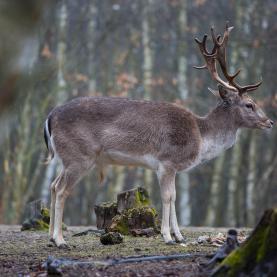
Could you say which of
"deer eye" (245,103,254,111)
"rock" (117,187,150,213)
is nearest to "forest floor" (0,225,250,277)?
"rock" (117,187,150,213)

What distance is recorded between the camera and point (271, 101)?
24.7 m

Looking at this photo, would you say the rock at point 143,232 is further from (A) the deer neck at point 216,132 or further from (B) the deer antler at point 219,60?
(B) the deer antler at point 219,60

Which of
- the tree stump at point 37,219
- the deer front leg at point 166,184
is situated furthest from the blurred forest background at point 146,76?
the deer front leg at point 166,184

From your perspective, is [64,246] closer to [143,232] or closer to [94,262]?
[143,232]

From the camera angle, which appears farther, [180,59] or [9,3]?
[180,59]

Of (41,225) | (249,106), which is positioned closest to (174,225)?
(249,106)

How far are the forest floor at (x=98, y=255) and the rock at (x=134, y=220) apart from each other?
35cm

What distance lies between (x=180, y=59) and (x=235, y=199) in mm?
5594

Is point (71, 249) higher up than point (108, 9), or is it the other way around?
point (108, 9)

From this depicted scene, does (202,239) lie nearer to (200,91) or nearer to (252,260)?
(252,260)

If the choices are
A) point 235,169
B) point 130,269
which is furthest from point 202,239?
point 235,169

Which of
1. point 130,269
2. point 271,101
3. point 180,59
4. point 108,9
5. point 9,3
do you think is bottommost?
point 130,269

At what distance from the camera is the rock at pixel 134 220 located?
10258mm

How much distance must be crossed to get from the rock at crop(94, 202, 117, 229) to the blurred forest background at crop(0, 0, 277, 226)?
41.2ft
